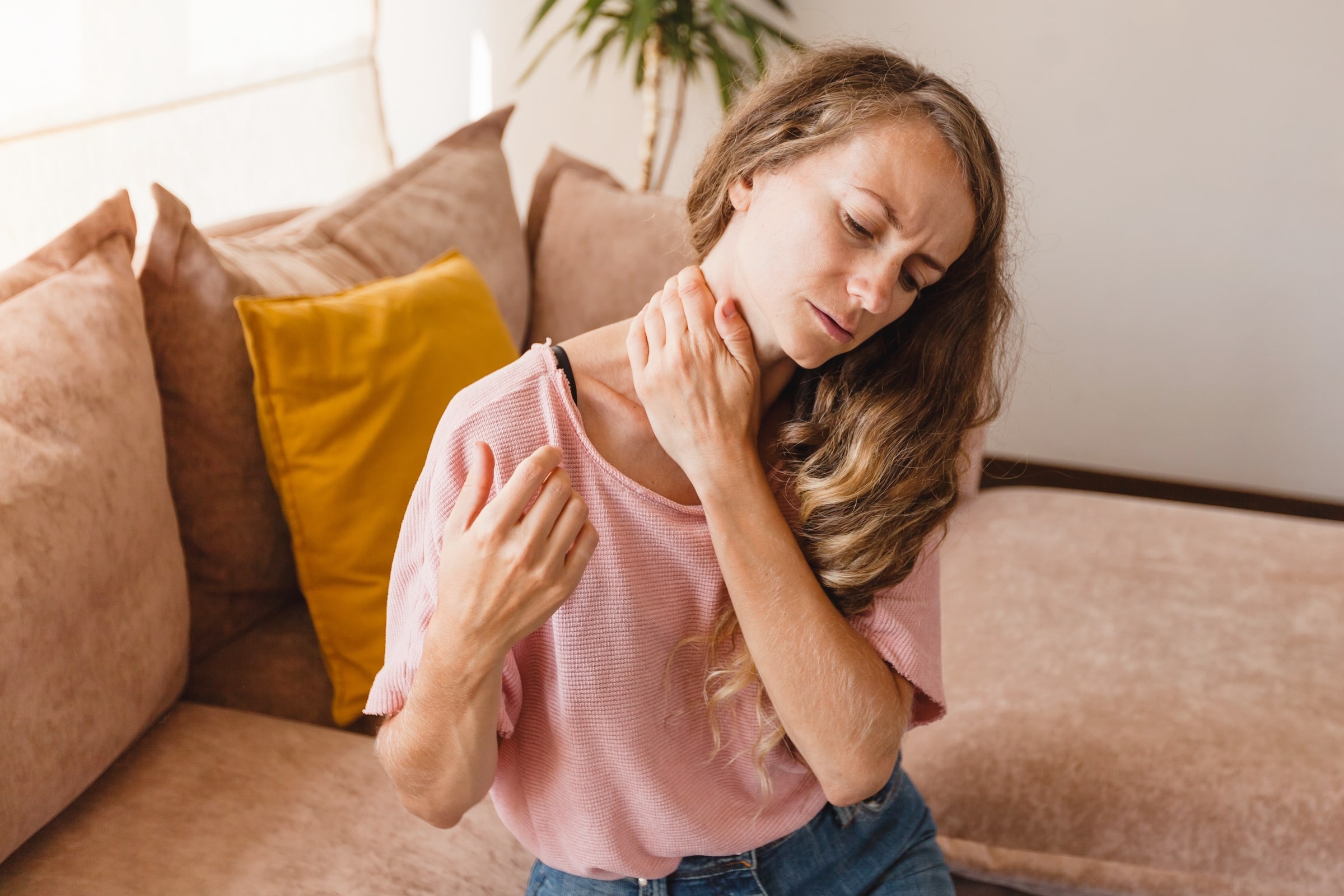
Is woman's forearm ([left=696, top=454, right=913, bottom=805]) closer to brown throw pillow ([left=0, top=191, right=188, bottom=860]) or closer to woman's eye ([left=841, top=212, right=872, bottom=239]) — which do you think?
woman's eye ([left=841, top=212, right=872, bottom=239])

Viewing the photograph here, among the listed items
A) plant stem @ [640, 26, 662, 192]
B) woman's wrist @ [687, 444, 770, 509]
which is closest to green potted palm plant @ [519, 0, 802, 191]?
plant stem @ [640, 26, 662, 192]

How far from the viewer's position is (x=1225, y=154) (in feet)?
9.53

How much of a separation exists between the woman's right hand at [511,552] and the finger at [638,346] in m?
0.16

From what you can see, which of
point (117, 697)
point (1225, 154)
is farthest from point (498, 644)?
point (1225, 154)

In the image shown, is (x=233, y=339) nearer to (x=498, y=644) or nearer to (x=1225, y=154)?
(x=498, y=644)

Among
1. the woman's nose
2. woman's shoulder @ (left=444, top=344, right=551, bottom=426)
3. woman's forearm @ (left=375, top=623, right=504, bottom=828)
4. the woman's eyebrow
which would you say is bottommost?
woman's forearm @ (left=375, top=623, right=504, bottom=828)

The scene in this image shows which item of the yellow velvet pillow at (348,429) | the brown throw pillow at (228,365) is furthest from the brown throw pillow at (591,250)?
the yellow velvet pillow at (348,429)

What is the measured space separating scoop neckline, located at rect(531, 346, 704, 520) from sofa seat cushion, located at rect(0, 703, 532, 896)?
54 cm

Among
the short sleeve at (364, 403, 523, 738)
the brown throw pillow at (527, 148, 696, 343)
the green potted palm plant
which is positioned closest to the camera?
the short sleeve at (364, 403, 523, 738)

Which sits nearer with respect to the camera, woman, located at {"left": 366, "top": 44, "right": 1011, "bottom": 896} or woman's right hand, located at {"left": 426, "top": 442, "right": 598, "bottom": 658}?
woman's right hand, located at {"left": 426, "top": 442, "right": 598, "bottom": 658}

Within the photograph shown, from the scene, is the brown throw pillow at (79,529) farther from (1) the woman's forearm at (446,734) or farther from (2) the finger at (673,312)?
(2) the finger at (673,312)

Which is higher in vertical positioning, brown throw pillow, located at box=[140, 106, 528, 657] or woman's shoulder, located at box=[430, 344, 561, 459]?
woman's shoulder, located at box=[430, 344, 561, 459]

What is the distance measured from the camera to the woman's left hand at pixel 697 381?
0.87 metres

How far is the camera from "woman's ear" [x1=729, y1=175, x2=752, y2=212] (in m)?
0.93
